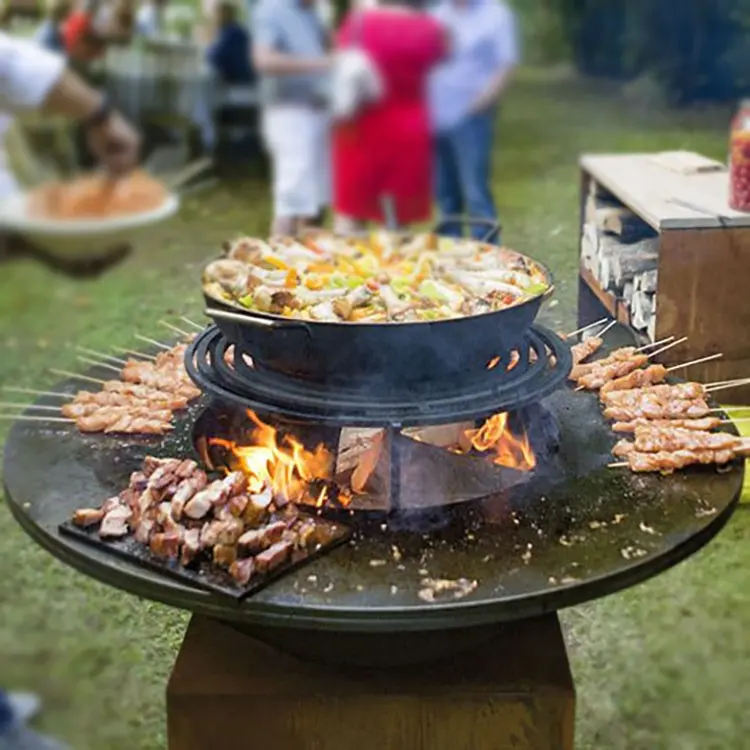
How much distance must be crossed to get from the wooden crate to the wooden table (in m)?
0.65

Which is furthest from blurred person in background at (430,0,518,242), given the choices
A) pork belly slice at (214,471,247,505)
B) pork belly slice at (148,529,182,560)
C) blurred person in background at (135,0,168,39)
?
pork belly slice at (148,529,182,560)

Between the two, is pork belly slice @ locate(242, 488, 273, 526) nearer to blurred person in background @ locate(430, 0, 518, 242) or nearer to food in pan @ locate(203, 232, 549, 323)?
food in pan @ locate(203, 232, 549, 323)

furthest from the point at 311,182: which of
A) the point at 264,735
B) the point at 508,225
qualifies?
the point at 264,735

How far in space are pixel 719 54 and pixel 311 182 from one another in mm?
649

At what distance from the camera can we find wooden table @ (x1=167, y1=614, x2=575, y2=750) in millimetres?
1535

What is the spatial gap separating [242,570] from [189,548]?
8 cm

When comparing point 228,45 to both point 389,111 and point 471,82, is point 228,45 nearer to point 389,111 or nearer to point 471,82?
point 389,111

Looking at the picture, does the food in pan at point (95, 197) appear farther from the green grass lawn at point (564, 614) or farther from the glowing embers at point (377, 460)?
the glowing embers at point (377, 460)

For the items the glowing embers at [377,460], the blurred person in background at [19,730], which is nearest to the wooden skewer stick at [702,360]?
the glowing embers at [377,460]

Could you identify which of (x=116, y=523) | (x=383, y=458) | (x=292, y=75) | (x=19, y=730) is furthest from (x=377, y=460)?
(x=19, y=730)

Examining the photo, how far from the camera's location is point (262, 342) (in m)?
1.54

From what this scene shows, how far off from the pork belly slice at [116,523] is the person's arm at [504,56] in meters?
0.73

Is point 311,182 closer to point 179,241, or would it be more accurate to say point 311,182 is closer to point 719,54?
point 179,241

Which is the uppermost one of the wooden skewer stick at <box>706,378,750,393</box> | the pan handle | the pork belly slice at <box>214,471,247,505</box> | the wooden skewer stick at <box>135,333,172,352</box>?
the pan handle
